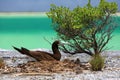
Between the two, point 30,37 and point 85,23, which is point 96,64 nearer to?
point 85,23

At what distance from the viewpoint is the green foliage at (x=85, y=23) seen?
9.20m

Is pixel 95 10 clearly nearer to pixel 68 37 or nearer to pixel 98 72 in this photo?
pixel 68 37

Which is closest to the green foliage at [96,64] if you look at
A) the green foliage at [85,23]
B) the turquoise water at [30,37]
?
the green foliage at [85,23]

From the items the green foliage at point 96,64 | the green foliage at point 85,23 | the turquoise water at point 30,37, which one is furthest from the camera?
the turquoise water at point 30,37

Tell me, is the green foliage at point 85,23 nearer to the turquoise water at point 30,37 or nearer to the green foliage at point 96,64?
the turquoise water at point 30,37

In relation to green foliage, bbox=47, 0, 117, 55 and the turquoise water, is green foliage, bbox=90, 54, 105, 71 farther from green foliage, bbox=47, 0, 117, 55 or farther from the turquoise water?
the turquoise water

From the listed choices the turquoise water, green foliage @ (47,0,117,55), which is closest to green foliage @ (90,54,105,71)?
green foliage @ (47,0,117,55)

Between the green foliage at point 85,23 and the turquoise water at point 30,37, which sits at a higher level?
the turquoise water at point 30,37

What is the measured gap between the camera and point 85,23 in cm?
925

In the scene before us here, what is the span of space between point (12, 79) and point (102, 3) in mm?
3125

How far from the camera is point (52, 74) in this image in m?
7.15

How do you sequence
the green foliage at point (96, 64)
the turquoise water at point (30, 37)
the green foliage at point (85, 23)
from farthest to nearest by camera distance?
the turquoise water at point (30, 37), the green foliage at point (85, 23), the green foliage at point (96, 64)

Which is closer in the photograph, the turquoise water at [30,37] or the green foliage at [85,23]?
the green foliage at [85,23]

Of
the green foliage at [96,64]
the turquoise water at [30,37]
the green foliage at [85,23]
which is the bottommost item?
the green foliage at [96,64]
